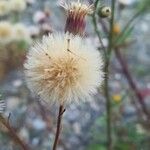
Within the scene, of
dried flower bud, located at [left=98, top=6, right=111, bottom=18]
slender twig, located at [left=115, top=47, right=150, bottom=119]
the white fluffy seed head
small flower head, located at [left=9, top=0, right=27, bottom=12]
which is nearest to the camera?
the white fluffy seed head

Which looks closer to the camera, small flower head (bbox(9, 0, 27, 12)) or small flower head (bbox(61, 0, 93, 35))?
small flower head (bbox(61, 0, 93, 35))

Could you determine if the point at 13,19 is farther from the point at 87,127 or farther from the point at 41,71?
the point at 41,71

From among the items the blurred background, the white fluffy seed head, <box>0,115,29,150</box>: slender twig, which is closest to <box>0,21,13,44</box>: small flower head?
the blurred background

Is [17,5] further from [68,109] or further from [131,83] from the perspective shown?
[131,83]

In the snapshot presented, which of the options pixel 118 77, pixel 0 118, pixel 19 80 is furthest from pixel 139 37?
→ pixel 0 118

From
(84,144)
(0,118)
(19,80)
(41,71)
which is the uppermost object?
(41,71)

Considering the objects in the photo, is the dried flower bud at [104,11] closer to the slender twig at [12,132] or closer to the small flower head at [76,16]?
the small flower head at [76,16]

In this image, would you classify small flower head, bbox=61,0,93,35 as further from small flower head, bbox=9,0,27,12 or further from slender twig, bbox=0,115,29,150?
small flower head, bbox=9,0,27,12
